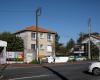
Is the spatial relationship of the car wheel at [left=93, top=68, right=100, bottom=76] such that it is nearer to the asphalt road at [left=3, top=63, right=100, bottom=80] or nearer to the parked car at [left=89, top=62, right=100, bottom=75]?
the parked car at [left=89, top=62, right=100, bottom=75]

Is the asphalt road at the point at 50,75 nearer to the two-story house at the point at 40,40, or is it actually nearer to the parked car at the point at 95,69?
the parked car at the point at 95,69

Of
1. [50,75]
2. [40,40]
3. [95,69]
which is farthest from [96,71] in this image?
[40,40]

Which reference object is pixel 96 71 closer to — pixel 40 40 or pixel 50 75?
pixel 50 75

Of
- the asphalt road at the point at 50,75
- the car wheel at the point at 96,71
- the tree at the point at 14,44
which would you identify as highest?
the tree at the point at 14,44

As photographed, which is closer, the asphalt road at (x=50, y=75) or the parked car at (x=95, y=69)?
the asphalt road at (x=50, y=75)

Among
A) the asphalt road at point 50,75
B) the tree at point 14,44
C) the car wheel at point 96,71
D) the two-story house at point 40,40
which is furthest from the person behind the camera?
the two-story house at point 40,40

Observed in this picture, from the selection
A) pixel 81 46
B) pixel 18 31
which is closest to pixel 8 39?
pixel 18 31

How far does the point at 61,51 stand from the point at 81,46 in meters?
10.8

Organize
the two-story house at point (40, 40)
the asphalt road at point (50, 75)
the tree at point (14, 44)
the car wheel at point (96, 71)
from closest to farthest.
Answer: the asphalt road at point (50, 75)
the car wheel at point (96, 71)
the tree at point (14, 44)
the two-story house at point (40, 40)

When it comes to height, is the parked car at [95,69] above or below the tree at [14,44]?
below

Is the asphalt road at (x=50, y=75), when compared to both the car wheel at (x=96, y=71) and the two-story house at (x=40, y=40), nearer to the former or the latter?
the car wheel at (x=96, y=71)

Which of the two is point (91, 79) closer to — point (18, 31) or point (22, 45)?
point (22, 45)

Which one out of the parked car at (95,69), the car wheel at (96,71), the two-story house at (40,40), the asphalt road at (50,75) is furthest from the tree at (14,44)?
the car wheel at (96,71)

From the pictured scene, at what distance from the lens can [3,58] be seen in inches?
1682
